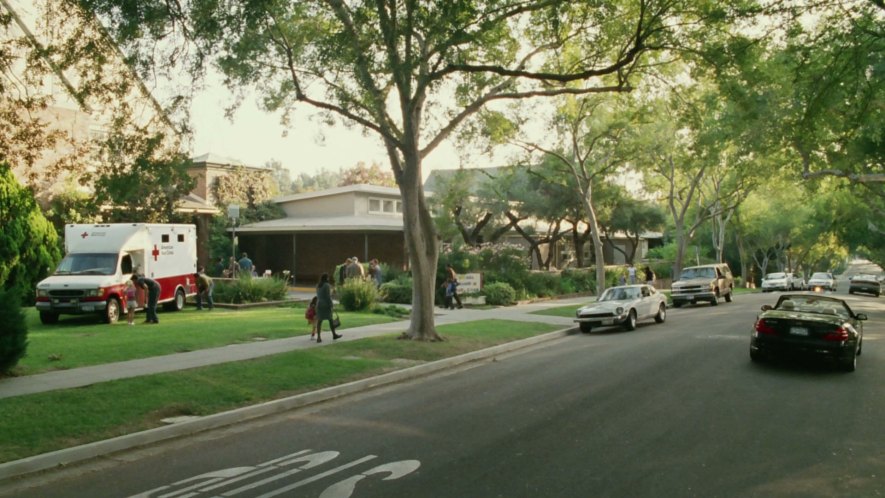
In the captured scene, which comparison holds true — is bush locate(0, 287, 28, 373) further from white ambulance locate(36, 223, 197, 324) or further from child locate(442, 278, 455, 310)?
child locate(442, 278, 455, 310)

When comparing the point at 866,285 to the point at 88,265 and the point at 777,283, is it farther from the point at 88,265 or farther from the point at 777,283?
the point at 88,265

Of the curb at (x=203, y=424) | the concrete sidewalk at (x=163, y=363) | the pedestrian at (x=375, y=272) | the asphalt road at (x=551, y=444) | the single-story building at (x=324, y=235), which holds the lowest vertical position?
the asphalt road at (x=551, y=444)

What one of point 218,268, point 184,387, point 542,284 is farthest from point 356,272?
point 184,387

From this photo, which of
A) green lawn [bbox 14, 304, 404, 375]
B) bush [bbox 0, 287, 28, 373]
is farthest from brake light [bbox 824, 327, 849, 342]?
bush [bbox 0, 287, 28, 373]

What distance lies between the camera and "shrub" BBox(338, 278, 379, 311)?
2333 cm

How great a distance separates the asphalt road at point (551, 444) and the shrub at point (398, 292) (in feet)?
48.5

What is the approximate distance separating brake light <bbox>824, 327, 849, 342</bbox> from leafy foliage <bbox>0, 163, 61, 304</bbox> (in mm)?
21411

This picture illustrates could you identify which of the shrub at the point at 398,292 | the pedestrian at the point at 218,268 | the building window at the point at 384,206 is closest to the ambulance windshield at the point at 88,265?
the shrub at the point at 398,292

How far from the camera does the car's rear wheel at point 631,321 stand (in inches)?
810

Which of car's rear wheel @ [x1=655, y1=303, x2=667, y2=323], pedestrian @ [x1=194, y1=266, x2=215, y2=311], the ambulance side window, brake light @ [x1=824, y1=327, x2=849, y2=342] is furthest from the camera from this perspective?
pedestrian @ [x1=194, y1=266, x2=215, y2=311]

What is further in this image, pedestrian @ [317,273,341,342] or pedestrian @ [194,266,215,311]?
pedestrian @ [194,266,215,311]

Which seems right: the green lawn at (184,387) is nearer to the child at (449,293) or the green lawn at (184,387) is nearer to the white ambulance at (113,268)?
the white ambulance at (113,268)

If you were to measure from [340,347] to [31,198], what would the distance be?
644cm

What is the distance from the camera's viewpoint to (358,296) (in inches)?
918
